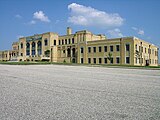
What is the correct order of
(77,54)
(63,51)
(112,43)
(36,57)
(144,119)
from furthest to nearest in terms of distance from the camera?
(36,57) < (63,51) < (77,54) < (112,43) < (144,119)

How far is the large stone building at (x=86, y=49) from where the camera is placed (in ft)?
171

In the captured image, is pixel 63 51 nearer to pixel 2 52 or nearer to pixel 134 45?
pixel 134 45

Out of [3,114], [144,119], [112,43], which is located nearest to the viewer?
[144,119]

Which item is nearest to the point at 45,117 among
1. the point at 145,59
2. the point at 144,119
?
the point at 144,119

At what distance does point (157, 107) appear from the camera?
19.5 feet

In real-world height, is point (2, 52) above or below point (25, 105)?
above

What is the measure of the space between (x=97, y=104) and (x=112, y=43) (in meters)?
49.5

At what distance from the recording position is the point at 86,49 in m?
61.2

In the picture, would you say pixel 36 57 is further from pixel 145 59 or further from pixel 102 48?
pixel 145 59

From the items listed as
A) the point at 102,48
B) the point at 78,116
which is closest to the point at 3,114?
the point at 78,116

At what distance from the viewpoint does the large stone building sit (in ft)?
171

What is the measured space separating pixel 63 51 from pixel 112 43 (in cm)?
2410

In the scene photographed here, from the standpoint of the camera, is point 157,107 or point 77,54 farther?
point 77,54

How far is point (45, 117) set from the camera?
496 cm
